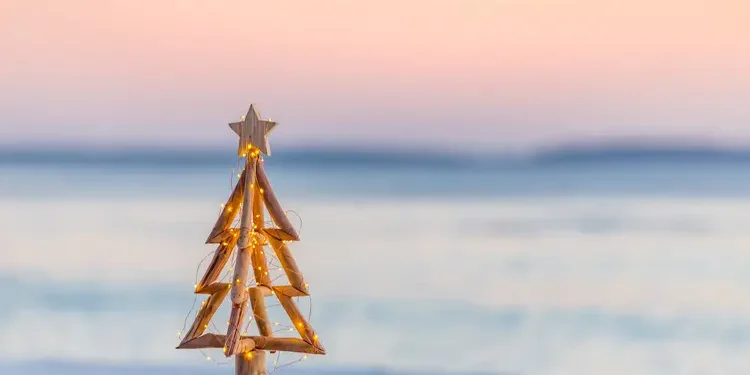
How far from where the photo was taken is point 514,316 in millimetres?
8102

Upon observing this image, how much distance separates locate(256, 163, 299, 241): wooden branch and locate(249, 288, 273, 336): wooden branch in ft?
0.97

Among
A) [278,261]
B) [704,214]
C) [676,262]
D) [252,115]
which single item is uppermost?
[704,214]

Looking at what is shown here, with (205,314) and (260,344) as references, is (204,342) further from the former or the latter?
(260,344)

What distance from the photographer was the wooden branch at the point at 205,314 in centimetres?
484

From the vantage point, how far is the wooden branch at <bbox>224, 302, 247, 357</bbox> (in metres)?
4.63

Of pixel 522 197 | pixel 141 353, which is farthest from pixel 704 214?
pixel 141 353

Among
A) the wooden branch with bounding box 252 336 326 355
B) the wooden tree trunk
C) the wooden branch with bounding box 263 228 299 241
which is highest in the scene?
the wooden branch with bounding box 263 228 299 241

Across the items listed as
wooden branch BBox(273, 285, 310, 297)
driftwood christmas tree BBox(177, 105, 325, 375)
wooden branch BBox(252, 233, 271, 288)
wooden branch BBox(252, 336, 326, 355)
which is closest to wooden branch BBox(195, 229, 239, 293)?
driftwood christmas tree BBox(177, 105, 325, 375)

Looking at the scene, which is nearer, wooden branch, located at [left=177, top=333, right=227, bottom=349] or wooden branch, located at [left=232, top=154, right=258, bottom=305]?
wooden branch, located at [left=232, top=154, right=258, bottom=305]

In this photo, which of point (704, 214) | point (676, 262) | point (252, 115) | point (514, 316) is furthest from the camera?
point (704, 214)

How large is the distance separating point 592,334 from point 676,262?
6.16 ft

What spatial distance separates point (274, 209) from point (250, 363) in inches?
25.3

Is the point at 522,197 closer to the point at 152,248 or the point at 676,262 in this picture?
the point at 676,262

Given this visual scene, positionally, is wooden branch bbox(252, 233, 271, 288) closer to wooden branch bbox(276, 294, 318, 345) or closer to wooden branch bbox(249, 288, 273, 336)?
wooden branch bbox(249, 288, 273, 336)
